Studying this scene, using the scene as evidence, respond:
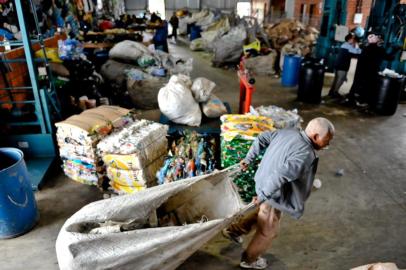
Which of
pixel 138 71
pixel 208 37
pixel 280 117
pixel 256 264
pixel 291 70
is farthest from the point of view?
pixel 208 37

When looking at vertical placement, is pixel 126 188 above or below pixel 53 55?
below

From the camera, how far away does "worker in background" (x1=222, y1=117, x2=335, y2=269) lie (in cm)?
207

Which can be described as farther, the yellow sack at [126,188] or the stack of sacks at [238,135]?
the yellow sack at [126,188]

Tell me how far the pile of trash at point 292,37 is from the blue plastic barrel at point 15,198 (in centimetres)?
782

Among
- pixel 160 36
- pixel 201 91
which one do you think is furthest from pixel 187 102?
pixel 160 36

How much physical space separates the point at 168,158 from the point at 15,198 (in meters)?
1.51

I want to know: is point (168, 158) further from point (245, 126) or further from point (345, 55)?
point (345, 55)

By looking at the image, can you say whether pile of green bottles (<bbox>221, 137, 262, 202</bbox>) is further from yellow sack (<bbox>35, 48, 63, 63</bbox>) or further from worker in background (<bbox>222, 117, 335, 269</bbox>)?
yellow sack (<bbox>35, 48, 63, 63</bbox>)

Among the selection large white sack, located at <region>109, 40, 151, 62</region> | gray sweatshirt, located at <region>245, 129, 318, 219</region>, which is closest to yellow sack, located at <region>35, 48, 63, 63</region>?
Answer: large white sack, located at <region>109, 40, 151, 62</region>

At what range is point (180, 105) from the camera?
431 cm

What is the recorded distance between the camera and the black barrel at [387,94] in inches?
232

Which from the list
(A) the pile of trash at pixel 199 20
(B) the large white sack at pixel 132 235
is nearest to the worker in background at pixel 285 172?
(B) the large white sack at pixel 132 235

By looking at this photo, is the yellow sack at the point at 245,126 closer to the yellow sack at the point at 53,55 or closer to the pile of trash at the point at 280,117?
the pile of trash at the point at 280,117

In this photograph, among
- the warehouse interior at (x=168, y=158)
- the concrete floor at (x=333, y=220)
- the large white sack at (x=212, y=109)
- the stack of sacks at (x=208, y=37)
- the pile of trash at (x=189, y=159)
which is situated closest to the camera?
the warehouse interior at (x=168, y=158)
